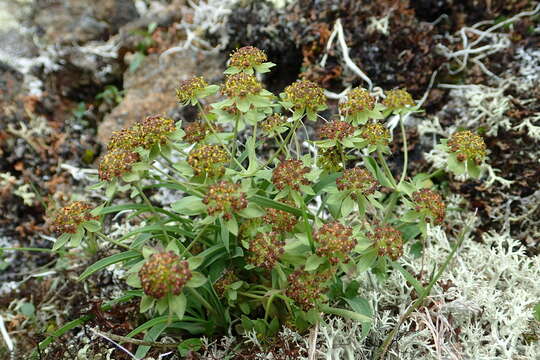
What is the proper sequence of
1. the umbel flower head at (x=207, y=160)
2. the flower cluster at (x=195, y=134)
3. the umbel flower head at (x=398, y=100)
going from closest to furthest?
1. the umbel flower head at (x=207, y=160)
2. the flower cluster at (x=195, y=134)
3. the umbel flower head at (x=398, y=100)

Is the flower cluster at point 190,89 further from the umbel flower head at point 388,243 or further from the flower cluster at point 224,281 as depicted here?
the umbel flower head at point 388,243

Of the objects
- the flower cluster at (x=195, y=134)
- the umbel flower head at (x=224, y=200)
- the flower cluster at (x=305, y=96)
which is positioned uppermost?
the flower cluster at (x=305, y=96)

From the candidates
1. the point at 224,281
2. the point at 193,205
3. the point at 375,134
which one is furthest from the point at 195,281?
the point at 375,134

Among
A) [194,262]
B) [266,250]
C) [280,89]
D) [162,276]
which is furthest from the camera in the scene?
[280,89]

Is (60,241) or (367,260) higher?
(60,241)

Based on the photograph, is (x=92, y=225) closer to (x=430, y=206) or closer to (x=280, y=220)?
(x=280, y=220)

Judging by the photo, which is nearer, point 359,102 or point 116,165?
point 116,165

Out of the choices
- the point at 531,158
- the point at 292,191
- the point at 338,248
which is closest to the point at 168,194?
the point at 292,191

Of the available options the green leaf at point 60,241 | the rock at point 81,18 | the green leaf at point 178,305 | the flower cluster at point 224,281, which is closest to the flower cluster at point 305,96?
the flower cluster at point 224,281

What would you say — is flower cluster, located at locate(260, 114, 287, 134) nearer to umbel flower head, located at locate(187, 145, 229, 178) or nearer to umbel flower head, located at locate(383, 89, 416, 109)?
umbel flower head, located at locate(187, 145, 229, 178)
